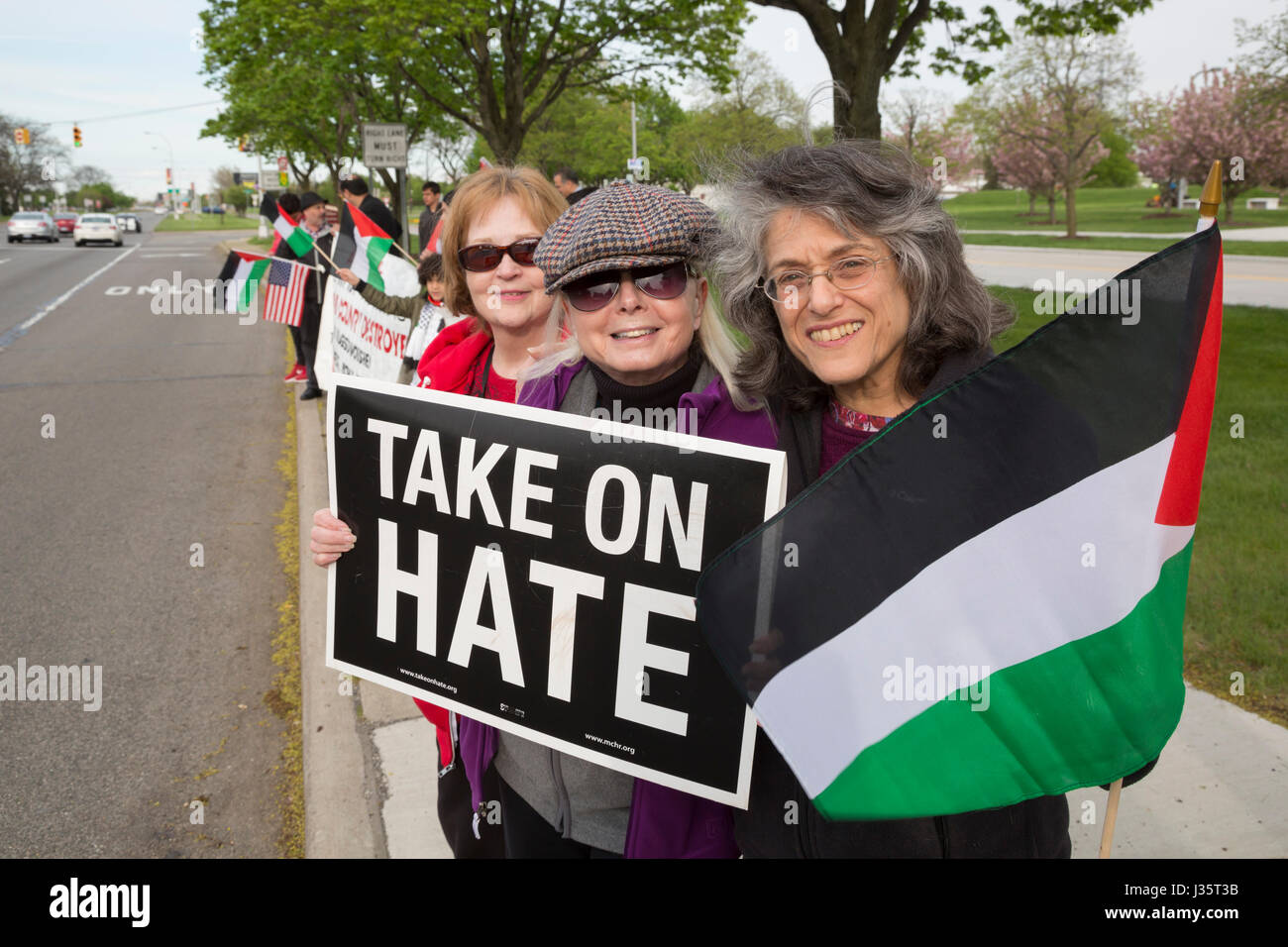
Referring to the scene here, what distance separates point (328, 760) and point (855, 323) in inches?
111

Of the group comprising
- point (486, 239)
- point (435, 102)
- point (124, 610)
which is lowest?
point (124, 610)

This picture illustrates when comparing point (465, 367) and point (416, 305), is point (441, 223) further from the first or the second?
point (416, 305)

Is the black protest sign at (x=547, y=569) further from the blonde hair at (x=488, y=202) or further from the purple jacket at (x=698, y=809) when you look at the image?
the blonde hair at (x=488, y=202)

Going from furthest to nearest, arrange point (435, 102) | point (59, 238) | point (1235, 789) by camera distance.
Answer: point (59, 238), point (435, 102), point (1235, 789)

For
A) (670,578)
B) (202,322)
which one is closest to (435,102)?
(202,322)

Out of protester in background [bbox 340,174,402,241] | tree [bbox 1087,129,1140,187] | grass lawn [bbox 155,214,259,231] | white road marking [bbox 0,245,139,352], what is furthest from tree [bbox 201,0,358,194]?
tree [bbox 1087,129,1140,187]

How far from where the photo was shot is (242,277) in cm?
728


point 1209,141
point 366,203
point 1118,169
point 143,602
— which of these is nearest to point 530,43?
point 366,203

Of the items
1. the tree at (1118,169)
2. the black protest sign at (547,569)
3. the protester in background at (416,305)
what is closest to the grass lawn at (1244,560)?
the black protest sign at (547,569)

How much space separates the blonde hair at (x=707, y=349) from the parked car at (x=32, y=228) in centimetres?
5257

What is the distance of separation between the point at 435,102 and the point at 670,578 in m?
19.5
